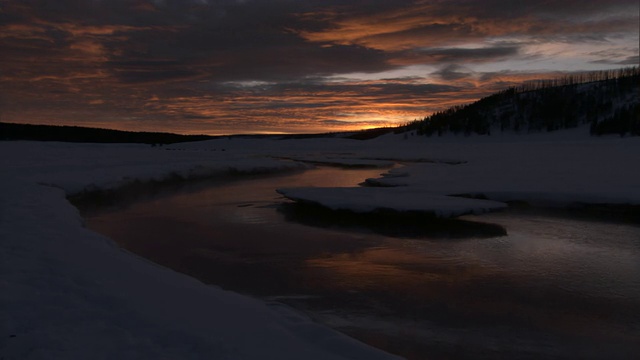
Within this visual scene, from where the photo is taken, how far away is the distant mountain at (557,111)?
1286 inches

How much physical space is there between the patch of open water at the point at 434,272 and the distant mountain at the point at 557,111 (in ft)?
93.5

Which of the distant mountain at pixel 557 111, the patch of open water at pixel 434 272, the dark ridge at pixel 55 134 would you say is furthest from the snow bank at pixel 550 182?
the dark ridge at pixel 55 134

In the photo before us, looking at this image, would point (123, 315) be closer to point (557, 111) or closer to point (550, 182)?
point (550, 182)

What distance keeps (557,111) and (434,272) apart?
37.9 metres

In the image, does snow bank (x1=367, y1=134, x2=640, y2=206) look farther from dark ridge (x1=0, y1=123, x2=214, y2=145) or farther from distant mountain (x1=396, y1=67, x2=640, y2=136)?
dark ridge (x1=0, y1=123, x2=214, y2=145)

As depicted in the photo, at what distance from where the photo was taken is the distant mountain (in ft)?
107

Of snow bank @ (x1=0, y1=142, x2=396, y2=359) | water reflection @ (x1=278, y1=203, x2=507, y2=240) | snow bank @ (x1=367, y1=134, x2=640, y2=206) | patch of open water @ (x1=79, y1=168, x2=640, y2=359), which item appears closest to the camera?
snow bank @ (x1=0, y1=142, x2=396, y2=359)

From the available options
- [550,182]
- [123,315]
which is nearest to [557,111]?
[550,182]

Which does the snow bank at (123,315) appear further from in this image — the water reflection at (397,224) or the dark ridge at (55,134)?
the dark ridge at (55,134)

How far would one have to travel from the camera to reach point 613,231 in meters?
7.02

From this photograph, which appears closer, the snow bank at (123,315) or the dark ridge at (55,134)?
the snow bank at (123,315)

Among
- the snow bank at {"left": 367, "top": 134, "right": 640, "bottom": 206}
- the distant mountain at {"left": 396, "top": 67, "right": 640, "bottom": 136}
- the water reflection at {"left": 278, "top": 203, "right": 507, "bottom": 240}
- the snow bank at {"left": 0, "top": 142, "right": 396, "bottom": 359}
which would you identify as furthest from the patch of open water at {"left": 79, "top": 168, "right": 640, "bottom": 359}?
the distant mountain at {"left": 396, "top": 67, "right": 640, "bottom": 136}

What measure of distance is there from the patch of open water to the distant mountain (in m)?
28.5

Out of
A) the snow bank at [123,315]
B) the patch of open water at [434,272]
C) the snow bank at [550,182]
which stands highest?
the snow bank at [550,182]
